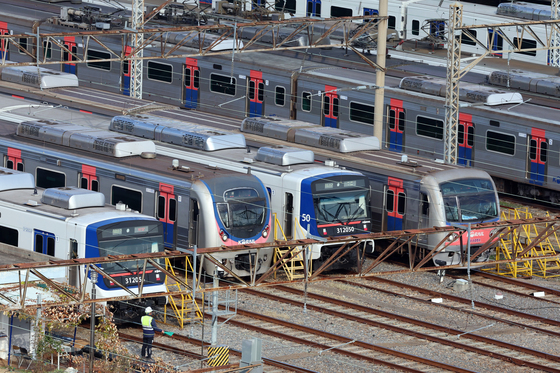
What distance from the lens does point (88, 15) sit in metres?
46.0

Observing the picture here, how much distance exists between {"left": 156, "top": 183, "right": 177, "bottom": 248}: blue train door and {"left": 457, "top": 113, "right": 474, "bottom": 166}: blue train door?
1182 centimetres

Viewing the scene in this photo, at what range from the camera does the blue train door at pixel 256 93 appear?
41312 millimetres

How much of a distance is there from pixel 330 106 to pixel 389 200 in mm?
9031

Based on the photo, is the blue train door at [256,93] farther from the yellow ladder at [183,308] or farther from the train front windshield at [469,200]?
the yellow ladder at [183,308]

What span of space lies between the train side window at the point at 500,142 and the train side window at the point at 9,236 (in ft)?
52.4

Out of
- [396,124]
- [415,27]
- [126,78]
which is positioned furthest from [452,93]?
[415,27]

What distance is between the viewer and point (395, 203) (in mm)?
30953

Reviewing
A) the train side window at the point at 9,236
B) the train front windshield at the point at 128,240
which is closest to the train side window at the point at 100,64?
the train side window at the point at 9,236

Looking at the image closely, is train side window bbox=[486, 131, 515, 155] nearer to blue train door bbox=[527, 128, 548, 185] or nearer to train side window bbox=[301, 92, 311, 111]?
blue train door bbox=[527, 128, 548, 185]

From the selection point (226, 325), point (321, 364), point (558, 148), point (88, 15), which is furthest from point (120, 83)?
point (321, 364)

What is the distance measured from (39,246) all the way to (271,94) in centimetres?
1651

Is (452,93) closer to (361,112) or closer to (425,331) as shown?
(361,112)

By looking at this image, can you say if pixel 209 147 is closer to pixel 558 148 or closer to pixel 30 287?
pixel 30 287

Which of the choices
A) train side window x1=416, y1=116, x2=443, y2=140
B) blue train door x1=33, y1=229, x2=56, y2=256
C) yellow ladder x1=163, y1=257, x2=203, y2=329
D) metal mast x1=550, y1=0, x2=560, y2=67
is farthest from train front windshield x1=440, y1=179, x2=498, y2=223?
metal mast x1=550, y1=0, x2=560, y2=67
